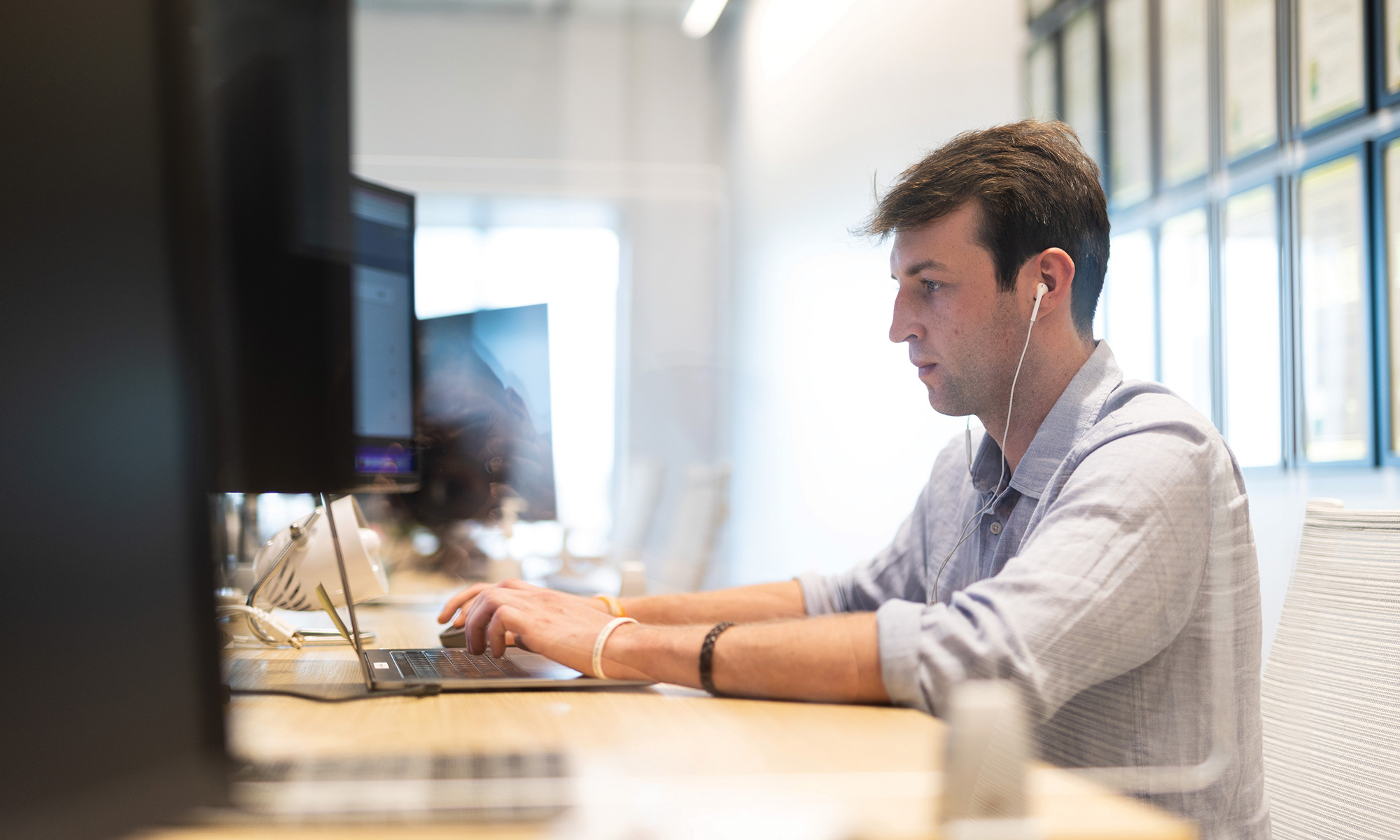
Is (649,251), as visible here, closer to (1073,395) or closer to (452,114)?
(452,114)

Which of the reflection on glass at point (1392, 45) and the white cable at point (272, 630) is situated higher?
the reflection on glass at point (1392, 45)

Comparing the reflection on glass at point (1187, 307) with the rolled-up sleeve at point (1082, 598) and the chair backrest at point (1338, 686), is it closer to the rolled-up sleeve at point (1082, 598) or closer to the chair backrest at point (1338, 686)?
the chair backrest at point (1338, 686)

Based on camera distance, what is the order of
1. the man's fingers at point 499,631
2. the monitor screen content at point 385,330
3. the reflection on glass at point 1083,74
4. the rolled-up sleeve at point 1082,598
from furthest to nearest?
the reflection on glass at point 1083,74 < the monitor screen content at point 385,330 < the man's fingers at point 499,631 < the rolled-up sleeve at point 1082,598

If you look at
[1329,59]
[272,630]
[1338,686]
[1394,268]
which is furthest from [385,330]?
[1329,59]

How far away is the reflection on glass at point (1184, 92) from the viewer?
2.10m

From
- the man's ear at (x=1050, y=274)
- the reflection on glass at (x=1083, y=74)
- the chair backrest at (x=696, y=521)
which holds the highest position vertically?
the reflection on glass at (x=1083, y=74)

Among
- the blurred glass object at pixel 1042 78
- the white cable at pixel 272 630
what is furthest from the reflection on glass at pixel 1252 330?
the white cable at pixel 272 630

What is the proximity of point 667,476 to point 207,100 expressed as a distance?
67.1 inches

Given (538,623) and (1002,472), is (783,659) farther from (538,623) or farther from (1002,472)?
(1002,472)

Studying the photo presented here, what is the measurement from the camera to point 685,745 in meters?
0.52

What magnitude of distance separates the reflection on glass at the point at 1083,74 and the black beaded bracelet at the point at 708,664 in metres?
2.18

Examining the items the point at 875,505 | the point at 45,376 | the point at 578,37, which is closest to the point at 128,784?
the point at 45,376

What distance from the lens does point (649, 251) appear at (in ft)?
6.10

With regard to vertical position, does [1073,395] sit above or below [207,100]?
below
